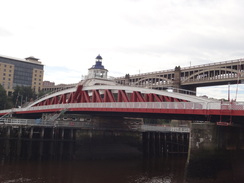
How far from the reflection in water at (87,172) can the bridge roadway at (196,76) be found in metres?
31.5

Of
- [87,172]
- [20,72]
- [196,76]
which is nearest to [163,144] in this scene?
[196,76]

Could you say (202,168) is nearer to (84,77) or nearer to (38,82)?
(84,77)

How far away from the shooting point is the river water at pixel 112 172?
34.5 m

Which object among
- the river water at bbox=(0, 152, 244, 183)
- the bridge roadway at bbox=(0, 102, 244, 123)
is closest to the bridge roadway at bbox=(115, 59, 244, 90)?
the bridge roadway at bbox=(0, 102, 244, 123)

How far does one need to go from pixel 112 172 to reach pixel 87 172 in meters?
3.62

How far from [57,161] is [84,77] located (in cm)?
3774

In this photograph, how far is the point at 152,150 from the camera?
66.1m

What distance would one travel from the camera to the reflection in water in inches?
1464

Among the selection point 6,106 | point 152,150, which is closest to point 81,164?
point 152,150

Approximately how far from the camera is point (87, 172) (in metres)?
42.2

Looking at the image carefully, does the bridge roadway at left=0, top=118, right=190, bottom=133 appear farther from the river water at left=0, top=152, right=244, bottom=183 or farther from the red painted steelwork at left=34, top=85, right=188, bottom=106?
the river water at left=0, top=152, right=244, bottom=183

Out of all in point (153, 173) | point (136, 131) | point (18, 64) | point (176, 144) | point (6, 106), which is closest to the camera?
point (153, 173)

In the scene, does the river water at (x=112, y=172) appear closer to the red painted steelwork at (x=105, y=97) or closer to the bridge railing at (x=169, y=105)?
the bridge railing at (x=169, y=105)

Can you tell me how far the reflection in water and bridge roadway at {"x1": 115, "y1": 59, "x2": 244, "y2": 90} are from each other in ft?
103
